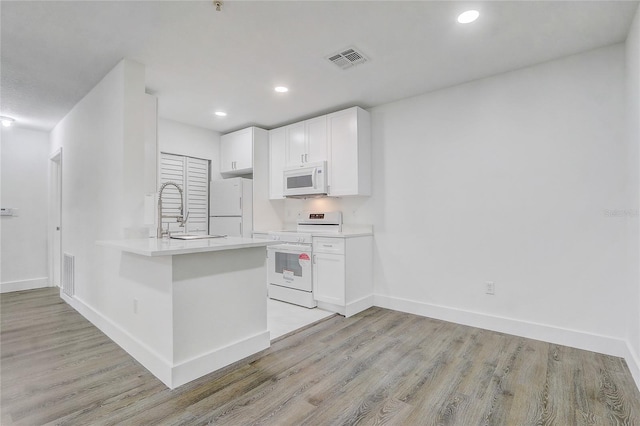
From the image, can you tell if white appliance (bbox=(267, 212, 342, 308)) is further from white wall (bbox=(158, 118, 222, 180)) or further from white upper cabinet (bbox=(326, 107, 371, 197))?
white wall (bbox=(158, 118, 222, 180))

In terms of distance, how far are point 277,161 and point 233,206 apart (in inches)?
36.6

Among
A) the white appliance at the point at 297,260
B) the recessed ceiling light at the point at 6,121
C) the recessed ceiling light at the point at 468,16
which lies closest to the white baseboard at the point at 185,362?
the white appliance at the point at 297,260

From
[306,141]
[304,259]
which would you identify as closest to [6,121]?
[306,141]

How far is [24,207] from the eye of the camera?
15.7 feet

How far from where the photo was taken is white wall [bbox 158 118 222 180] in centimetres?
444

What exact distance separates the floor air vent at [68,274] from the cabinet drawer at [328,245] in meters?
2.96

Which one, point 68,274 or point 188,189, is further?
point 188,189

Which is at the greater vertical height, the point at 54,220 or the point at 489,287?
the point at 54,220

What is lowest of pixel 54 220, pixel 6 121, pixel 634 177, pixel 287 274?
pixel 287 274

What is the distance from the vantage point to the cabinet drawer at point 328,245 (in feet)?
11.7

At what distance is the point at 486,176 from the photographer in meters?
3.16

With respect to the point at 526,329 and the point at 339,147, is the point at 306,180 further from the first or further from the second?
the point at 526,329

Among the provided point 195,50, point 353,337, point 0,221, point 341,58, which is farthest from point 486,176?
point 0,221

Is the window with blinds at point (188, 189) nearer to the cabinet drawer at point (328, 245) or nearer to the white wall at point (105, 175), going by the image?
the white wall at point (105, 175)
